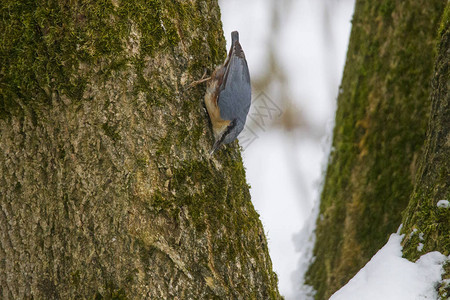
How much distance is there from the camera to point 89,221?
5.15ft

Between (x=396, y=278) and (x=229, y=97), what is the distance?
1027 millimetres

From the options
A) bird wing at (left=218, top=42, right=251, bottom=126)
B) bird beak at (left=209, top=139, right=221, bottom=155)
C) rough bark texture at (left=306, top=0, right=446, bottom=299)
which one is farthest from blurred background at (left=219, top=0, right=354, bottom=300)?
bird beak at (left=209, top=139, right=221, bottom=155)

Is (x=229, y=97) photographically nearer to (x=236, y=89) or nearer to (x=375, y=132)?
(x=236, y=89)

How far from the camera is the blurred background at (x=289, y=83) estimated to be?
20.2ft

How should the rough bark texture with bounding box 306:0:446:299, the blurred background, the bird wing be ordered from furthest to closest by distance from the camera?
the blurred background < the rough bark texture with bounding box 306:0:446:299 < the bird wing

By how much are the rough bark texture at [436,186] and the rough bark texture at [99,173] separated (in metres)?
0.56

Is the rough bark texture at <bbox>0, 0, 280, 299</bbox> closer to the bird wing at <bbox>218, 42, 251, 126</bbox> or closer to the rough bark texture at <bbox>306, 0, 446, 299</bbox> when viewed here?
the bird wing at <bbox>218, 42, 251, 126</bbox>

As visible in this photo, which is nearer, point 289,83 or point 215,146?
point 215,146

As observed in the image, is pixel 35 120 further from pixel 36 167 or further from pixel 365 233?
pixel 365 233

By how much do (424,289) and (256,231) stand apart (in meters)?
0.59

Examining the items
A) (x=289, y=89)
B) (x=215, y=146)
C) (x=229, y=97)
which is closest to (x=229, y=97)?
(x=229, y=97)

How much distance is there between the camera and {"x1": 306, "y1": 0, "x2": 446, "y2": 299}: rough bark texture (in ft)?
8.79

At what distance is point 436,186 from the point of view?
162 centimetres

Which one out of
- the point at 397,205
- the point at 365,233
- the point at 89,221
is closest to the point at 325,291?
the point at 365,233
